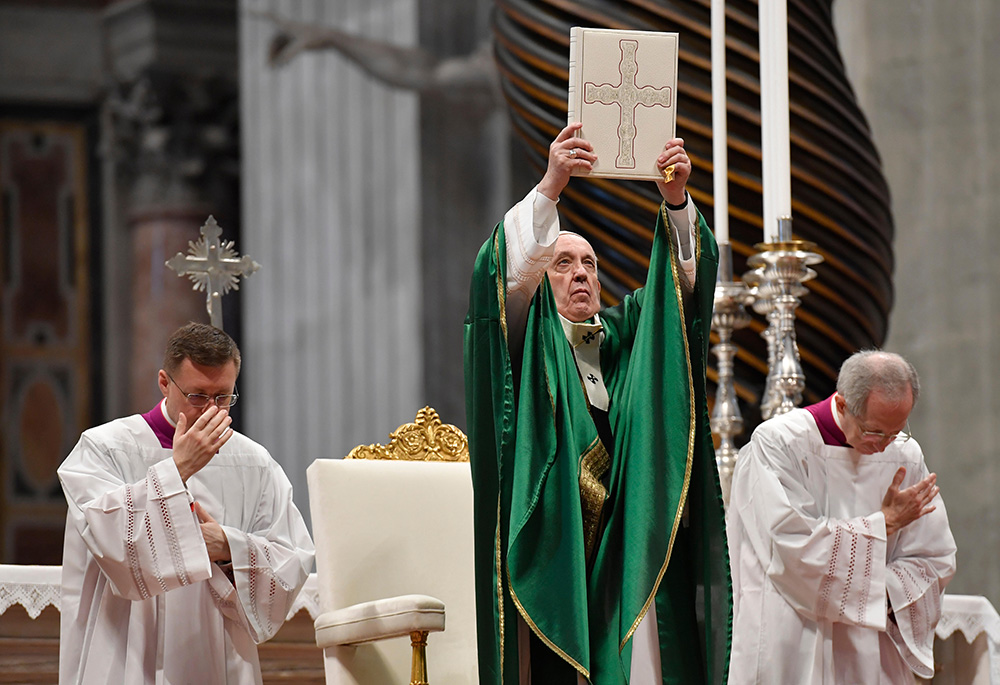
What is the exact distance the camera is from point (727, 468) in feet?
15.3

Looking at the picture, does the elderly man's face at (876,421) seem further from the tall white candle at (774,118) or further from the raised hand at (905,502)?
the tall white candle at (774,118)

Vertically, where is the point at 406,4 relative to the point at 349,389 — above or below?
above

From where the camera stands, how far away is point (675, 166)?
3.69m

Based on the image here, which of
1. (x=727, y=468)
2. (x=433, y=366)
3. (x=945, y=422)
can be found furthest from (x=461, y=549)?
(x=433, y=366)

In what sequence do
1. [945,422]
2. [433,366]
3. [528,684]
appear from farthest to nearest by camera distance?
[433,366]
[945,422]
[528,684]

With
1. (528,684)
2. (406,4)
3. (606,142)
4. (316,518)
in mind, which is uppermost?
(406,4)

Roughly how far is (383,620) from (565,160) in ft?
3.82

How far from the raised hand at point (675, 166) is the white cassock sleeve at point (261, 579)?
1259 millimetres

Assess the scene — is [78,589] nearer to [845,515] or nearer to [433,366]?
[845,515]

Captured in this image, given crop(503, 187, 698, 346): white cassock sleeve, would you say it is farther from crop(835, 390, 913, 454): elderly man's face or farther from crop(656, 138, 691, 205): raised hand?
crop(835, 390, 913, 454): elderly man's face

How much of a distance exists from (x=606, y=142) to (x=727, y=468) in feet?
4.30

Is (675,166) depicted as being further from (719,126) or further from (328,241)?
(328,241)

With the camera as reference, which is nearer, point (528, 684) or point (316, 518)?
point (528, 684)

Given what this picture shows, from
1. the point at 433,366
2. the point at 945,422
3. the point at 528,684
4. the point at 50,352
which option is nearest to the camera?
the point at 528,684
